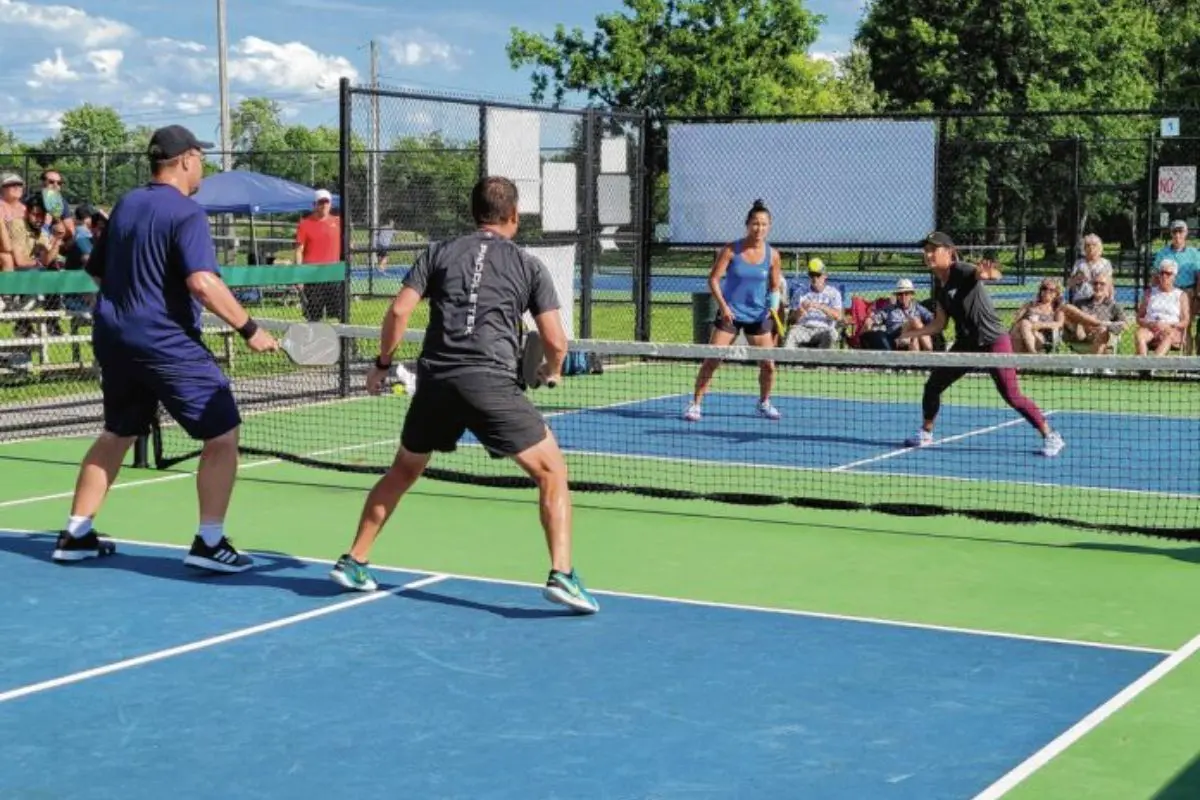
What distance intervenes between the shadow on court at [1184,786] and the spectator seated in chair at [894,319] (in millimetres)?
13839

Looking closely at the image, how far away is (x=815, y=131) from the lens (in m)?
20.7

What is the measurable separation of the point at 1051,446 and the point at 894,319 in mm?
6789

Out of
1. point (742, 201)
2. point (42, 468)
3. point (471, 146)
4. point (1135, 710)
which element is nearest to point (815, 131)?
point (742, 201)

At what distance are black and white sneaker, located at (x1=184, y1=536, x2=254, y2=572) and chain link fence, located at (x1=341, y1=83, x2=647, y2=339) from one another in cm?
859

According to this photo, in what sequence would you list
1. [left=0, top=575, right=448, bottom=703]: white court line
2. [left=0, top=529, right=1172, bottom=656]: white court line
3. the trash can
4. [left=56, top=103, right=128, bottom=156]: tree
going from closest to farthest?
[left=0, top=575, right=448, bottom=703]: white court line < [left=0, top=529, right=1172, bottom=656]: white court line < the trash can < [left=56, top=103, right=128, bottom=156]: tree

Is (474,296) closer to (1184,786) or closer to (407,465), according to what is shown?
(407,465)

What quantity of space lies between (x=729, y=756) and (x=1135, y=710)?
61.5 inches

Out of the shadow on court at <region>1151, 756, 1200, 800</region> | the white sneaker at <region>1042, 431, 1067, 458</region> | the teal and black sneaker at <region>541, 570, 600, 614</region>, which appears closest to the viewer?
the shadow on court at <region>1151, 756, 1200, 800</region>

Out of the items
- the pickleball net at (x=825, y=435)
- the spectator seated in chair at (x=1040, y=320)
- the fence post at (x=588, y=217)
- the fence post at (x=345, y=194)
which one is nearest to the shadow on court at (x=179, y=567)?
the pickleball net at (x=825, y=435)

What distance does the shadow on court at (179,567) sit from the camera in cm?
829

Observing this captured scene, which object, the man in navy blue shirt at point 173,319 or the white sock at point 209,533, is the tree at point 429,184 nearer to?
the man in navy blue shirt at point 173,319

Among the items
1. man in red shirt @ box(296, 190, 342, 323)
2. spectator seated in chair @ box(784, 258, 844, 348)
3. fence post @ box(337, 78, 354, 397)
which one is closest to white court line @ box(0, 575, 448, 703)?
fence post @ box(337, 78, 354, 397)

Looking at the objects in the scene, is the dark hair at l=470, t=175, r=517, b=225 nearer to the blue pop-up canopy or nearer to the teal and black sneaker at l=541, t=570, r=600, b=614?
the teal and black sneaker at l=541, t=570, r=600, b=614

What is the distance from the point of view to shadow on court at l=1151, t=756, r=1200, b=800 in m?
5.24
